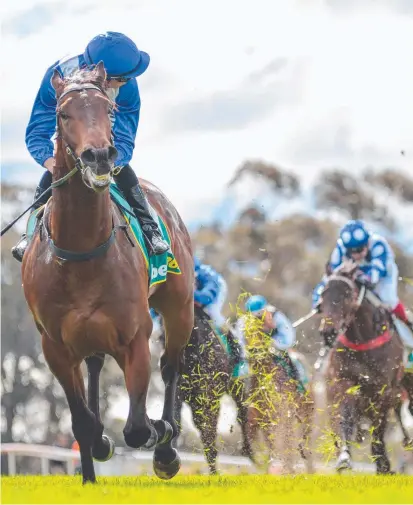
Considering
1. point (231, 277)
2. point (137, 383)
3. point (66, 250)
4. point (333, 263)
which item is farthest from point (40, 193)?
point (231, 277)

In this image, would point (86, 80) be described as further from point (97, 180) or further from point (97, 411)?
point (97, 411)

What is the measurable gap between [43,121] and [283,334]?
4.90m

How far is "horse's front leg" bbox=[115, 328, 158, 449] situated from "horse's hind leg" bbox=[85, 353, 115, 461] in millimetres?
726

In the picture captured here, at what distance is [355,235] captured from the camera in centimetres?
1030

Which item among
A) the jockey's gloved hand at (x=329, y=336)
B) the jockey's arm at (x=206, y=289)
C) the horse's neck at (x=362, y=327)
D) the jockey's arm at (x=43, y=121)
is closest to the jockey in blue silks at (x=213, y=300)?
the jockey's arm at (x=206, y=289)

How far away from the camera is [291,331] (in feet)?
37.2

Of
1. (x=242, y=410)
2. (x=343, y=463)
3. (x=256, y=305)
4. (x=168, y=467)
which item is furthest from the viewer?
(x=256, y=305)

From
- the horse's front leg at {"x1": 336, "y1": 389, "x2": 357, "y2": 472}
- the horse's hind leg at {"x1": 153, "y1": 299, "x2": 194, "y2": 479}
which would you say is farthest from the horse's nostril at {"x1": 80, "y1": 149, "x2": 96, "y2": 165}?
the horse's front leg at {"x1": 336, "y1": 389, "x2": 357, "y2": 472}

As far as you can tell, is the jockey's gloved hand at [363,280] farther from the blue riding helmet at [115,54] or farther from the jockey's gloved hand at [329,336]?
the blue riding helmet at [115,54]

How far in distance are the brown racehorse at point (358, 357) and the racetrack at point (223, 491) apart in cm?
258

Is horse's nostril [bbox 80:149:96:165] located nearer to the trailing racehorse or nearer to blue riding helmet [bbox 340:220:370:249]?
the trailing racehorse

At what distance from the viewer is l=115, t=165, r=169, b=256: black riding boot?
6.92 metres

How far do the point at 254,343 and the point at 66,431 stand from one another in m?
20.6

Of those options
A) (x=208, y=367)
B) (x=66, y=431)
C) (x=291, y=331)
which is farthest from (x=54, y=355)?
(x=66, y=431)
